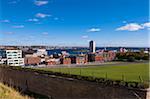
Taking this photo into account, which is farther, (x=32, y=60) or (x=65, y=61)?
(x=32, y=60)

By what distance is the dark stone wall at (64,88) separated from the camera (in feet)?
28.3

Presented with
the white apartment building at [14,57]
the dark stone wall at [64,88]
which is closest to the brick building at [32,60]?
the white apartment building at [14,57]

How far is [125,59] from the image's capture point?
1174 inches

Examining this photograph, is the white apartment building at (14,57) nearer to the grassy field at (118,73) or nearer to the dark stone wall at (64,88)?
the grassy field at (118,73)

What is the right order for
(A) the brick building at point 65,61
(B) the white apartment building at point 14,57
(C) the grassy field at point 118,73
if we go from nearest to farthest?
(C) the grassy field at point 118,73 < (A) the brick building at point 65,61 < (B) the white apartment building at point 14,57

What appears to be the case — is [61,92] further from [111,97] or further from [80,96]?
[111,97]

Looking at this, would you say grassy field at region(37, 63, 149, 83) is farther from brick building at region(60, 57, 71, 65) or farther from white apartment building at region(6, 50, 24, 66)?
white apartment building at region(6, 50, 24, 66)

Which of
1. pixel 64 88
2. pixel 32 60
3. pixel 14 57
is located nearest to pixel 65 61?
pixel 32 60

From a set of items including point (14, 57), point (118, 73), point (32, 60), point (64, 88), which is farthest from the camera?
point (14, 57)

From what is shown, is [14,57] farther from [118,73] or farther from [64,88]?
[64,88]

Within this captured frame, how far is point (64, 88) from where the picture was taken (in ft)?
36.9

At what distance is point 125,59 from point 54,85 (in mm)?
18929

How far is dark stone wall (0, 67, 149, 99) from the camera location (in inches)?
340

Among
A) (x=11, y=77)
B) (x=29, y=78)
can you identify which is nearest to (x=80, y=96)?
(x=29, y=78)
